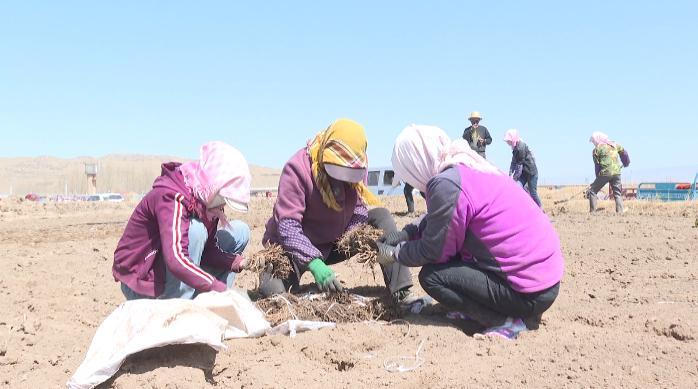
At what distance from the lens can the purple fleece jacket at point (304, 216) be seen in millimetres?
3376

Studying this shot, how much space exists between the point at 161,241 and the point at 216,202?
340mm

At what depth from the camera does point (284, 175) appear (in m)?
3.46

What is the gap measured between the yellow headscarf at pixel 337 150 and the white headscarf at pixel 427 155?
22 cm

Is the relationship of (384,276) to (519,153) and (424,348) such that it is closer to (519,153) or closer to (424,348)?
(424,348)

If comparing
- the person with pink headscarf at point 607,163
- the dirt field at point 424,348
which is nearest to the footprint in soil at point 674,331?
A: the dirt field at point 424,348

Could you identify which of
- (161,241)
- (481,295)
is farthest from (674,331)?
(161,241)

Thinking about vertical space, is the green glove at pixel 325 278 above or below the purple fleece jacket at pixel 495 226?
below

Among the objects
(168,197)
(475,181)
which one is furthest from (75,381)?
(475,181)

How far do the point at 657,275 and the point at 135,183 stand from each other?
2012 inches

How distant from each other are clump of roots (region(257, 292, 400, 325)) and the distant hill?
45533 mm

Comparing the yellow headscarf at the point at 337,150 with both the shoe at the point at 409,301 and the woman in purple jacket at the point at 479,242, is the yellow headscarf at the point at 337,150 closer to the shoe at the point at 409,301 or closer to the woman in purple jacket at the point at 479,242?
the woman in purple jacket at the point at 479,242

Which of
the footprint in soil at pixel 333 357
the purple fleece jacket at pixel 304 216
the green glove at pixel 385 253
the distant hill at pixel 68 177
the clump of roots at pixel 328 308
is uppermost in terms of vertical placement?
the purple fleece jacket at pixel 304 216

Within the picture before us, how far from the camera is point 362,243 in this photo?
11.3 feet

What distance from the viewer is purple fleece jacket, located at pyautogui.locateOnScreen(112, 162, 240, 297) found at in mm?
2871
